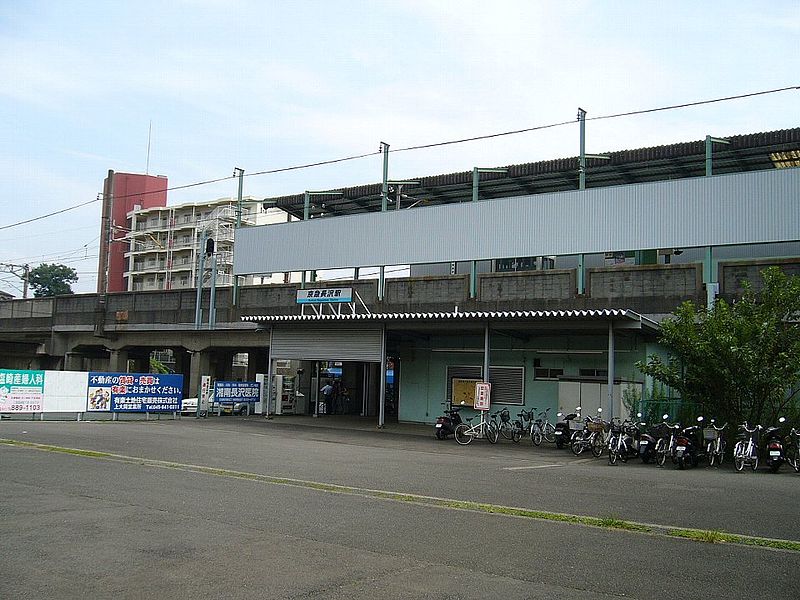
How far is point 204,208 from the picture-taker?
3501 inches

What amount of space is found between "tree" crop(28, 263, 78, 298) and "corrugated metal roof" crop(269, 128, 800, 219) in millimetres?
72573

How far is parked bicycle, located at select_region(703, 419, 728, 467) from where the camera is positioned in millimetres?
17562

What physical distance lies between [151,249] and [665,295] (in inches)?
2914

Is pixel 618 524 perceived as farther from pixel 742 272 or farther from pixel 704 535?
pixel 742 272

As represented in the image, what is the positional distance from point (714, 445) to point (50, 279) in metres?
97.3

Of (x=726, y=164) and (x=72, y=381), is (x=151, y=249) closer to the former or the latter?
(x=72, y=381)

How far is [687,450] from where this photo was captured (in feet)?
55.2

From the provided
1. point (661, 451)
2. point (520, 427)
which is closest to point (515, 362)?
point (520, 427)

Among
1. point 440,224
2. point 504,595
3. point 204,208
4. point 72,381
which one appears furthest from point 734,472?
point 204,208

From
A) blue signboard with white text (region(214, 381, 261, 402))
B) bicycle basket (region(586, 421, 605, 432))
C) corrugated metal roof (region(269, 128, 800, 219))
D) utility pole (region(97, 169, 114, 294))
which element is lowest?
bicycle basket (region(586, 421, 605, 432))

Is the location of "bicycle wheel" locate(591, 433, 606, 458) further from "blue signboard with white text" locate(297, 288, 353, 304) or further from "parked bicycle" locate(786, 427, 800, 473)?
"blue signboard with white text" locate(297, 288, 353, 304)

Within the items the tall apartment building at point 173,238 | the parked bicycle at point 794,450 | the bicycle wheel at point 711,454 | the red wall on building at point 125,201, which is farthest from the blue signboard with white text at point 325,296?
the red wall on building at point 125,201

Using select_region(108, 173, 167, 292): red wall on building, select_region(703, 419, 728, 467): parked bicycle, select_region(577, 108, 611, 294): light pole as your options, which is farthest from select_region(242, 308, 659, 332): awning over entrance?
select_region(108, 173, 167, 292): red wall on building

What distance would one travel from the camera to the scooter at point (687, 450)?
55.1ft
